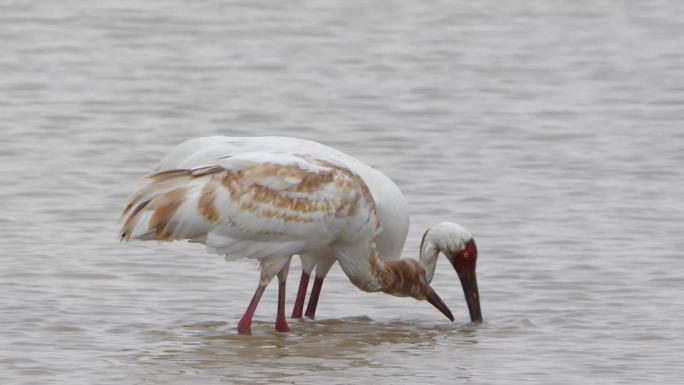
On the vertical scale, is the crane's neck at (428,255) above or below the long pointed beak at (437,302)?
above

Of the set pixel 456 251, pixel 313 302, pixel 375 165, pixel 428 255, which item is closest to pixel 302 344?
pixel 313 302

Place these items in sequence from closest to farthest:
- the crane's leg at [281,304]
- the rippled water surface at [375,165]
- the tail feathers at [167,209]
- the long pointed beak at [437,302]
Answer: the rippled water surface at [375,165] < the tail feathers at [167,209] < the crane's leg at [281,304] < the long pointed beak at [437,302]

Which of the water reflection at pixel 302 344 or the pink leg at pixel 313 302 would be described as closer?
the water reflection at pixel 302 344

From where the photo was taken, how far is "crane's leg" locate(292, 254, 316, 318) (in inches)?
469

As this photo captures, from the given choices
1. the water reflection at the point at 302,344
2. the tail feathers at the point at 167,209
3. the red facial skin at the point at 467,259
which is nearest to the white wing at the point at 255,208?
the tail feathers at the point at 167,209

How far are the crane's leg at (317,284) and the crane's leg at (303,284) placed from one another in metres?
0.05

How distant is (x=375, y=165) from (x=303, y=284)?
449cm

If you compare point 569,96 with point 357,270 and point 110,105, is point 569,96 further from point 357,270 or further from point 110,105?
point 357,270

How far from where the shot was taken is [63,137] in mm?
17328

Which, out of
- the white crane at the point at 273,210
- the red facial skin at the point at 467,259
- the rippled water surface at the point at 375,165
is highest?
the white crane at the point at 273,210

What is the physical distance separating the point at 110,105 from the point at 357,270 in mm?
7787

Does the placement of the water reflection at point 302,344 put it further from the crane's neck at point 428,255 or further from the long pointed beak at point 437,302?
the crane's neck at point 428,255

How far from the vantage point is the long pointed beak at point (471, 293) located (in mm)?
11851

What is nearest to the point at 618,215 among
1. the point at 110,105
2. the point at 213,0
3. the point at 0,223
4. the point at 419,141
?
the point at 419,141
